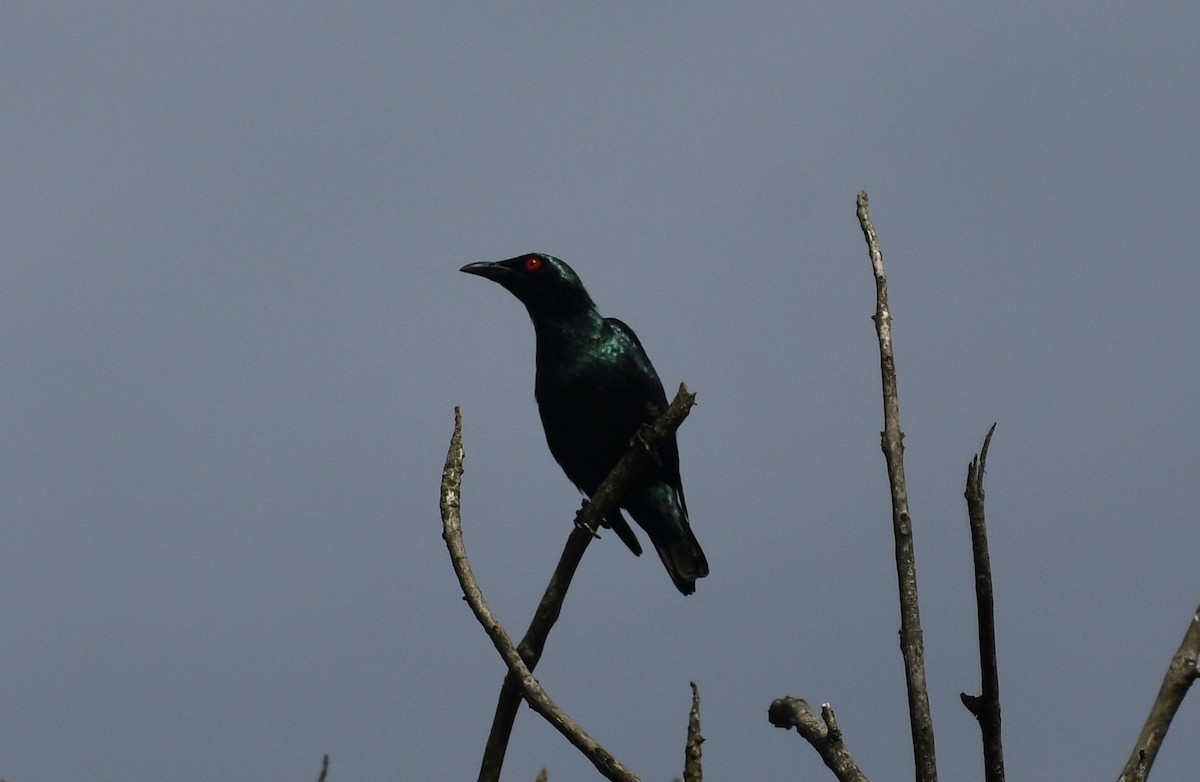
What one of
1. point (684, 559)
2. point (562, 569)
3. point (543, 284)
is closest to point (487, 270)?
point (543, 284)

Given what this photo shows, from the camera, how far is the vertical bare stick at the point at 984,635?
12.1 feet

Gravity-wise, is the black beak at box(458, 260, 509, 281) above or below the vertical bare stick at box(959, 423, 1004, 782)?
above

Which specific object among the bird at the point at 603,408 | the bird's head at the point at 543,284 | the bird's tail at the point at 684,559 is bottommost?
the bird's tail at the point at 684,559

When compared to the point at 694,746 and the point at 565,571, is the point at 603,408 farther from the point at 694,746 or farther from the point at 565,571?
the point at 694,746

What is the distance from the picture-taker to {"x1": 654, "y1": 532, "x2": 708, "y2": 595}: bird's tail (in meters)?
8.52

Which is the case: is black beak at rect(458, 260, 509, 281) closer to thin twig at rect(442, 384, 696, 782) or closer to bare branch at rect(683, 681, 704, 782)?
thin twig at rect(442, 384, 696, 782)

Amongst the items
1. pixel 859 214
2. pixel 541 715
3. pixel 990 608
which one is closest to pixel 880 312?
pixel 859 214

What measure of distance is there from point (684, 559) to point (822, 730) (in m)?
4.61

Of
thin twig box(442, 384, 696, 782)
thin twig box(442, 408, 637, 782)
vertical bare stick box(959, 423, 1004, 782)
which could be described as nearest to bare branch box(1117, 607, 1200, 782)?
vertical bare stick box(959, 423, 1004, 782)

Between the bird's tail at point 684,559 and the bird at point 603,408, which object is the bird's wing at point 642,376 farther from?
the bird's tail at point 684,559

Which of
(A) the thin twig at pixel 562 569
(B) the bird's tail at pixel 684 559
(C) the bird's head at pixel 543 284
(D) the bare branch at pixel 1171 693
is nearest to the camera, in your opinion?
(D) the bare branch at pixel 1171 693

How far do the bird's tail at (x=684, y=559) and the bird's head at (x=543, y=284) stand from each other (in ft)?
4.70

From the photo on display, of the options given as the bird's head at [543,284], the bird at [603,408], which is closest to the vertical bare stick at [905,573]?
the bird at [603,408]

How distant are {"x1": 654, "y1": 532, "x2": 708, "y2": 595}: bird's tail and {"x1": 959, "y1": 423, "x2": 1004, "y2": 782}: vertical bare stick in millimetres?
4738
